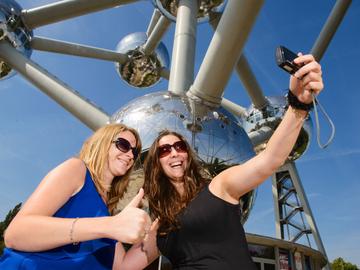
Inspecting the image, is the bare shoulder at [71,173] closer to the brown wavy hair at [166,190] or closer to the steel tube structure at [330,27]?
the brown wavy hair at [166,190]

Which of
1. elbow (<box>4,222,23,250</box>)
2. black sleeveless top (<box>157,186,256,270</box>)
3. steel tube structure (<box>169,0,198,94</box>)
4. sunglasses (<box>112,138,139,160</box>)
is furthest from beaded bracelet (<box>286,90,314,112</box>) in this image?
steel tube structure (<box>169,0,198,94</box>)

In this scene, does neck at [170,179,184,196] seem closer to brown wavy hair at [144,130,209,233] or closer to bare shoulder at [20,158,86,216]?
Result: brown wavy hair at [144,130,209,233]

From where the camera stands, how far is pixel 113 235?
1.41 m

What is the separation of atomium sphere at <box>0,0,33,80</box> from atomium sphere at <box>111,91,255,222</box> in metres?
4.55

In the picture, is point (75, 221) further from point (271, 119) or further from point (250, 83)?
point (250, 83)

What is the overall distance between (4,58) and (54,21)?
1.47 m

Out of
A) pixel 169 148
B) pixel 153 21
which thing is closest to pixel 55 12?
pixel 153 21

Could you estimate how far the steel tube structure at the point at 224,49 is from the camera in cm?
424

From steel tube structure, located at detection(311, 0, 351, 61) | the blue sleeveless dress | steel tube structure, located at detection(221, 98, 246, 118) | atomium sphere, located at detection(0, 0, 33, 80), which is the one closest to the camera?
the blue sleeveless dress

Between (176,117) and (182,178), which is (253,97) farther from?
(182,178)

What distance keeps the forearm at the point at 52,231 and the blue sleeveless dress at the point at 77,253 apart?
98 millimetres

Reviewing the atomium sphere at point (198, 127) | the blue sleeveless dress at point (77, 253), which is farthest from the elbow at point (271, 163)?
the atomium sphere at point (198, 127)

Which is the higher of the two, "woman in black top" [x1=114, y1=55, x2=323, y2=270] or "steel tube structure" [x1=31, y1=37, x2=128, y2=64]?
"steel tube structure" [x1=31, y1=37, x2=128, y2=64]

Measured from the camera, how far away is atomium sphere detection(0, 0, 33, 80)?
26.6ft
